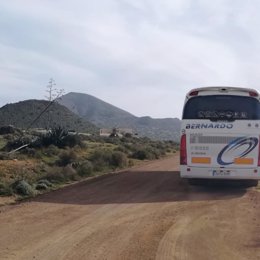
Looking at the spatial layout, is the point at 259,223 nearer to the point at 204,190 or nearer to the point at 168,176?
the point at 204,190

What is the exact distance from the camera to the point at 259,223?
11234mm

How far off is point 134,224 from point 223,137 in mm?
5864

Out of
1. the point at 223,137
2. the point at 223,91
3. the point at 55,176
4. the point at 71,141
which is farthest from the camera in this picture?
→ the point at 71,141

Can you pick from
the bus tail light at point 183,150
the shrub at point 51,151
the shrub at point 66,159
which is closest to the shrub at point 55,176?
the bus tail light at point 183,150

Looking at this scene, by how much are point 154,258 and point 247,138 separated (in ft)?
26.9

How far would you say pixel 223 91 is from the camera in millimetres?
16391

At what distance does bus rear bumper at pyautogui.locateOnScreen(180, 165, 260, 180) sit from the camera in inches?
616

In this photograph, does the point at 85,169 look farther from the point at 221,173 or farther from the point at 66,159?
the point at 221,173

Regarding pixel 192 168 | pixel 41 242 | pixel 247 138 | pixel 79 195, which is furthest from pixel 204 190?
pixel 41 242

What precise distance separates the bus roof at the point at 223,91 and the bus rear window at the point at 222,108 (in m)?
0.12

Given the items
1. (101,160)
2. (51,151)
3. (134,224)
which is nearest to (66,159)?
(101,160)

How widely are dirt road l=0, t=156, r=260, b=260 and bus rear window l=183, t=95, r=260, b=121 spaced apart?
7.26 ft

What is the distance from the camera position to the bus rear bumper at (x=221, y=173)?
1565 cm

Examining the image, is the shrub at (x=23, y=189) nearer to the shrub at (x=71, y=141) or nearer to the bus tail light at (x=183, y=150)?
the bus tail light at (x=183, y=150)
